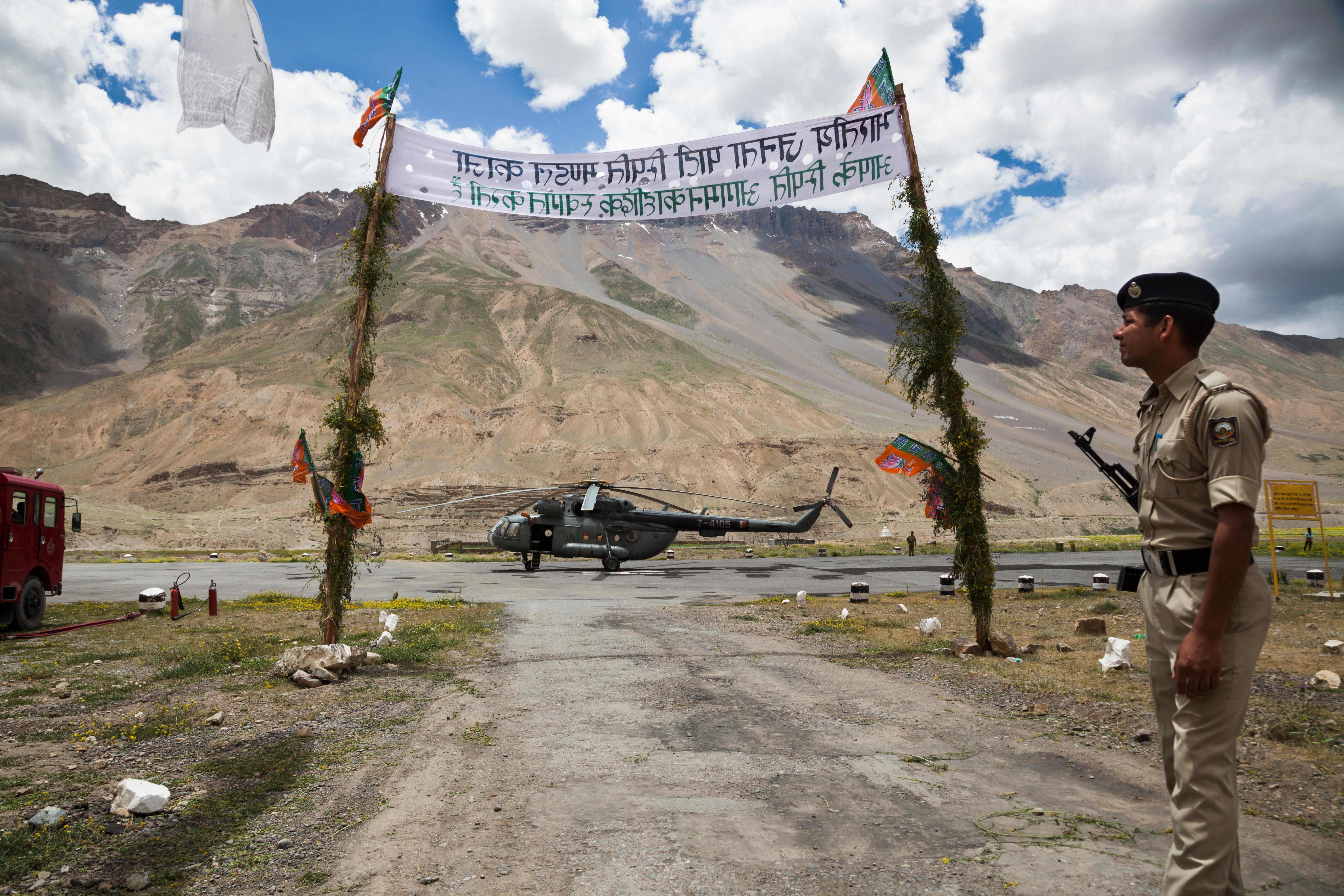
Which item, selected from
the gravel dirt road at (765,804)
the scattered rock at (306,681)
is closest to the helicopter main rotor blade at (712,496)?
the scattered rock at (306,681)

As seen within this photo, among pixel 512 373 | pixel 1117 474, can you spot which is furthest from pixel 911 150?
pixel 512 373

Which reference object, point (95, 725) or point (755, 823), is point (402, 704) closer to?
point (95, 725)

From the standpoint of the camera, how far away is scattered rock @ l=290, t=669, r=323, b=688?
808 centimetres

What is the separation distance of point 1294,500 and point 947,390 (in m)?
12.1

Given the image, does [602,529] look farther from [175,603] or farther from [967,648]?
A: [967,648]

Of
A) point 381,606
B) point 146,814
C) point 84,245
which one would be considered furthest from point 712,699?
point 84,245

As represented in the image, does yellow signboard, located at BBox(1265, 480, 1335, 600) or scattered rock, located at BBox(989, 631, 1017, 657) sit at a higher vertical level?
yellow signboard, located at BBox(1265, 480, 1335, 600)

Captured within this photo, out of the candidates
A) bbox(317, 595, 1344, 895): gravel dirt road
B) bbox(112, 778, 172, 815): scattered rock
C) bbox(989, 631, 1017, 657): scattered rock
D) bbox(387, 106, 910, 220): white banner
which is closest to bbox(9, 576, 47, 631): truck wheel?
bbox(387, 106, 910, 220): white banner

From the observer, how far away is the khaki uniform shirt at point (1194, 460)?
2.87 m

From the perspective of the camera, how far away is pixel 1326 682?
749 cm

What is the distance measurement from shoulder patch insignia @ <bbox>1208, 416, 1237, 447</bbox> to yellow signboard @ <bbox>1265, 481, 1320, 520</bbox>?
16.8 metres

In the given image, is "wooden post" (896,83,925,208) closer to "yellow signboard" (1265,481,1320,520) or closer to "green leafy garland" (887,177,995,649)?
"green leafy garland" (887,177,995,649)

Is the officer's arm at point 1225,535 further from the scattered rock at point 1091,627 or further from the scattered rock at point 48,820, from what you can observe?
the scattered rock at point 1091,627

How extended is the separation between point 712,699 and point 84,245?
20771 cm
